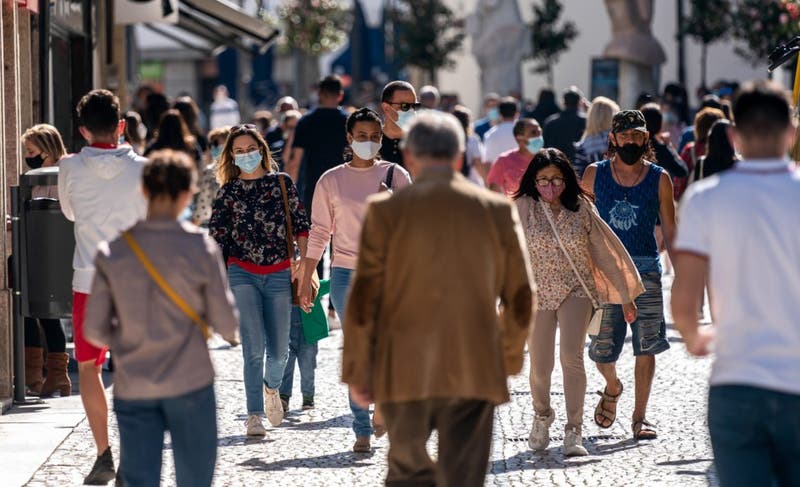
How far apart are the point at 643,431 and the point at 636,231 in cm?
103

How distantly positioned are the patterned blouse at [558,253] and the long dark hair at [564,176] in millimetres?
47

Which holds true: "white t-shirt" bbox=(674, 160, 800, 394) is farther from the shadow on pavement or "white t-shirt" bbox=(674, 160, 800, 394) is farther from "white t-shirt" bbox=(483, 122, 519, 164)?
"white t-shirt" bbox=(483, 122, 519, 164)

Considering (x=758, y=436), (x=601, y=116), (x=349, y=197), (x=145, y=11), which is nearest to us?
(x=758, y=436)

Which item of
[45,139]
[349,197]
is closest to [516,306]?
[349,197]

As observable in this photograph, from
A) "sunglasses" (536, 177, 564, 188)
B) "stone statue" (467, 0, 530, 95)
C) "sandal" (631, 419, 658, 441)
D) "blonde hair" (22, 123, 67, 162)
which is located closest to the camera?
"sunglasses" (536, 177, 564, 188)

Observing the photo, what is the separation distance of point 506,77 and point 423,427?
28.2 meters

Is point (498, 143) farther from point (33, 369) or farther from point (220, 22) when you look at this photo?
point (33, 369)

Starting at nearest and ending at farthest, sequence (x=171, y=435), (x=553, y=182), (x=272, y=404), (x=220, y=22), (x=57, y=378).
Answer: (x=171, y=435) < (x=553, y=182) < (x=272, y=404) < (x=57, y=378) < (x=220, y=22)

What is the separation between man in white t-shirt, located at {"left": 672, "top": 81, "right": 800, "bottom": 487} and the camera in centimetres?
497

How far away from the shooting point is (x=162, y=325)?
5844 mm

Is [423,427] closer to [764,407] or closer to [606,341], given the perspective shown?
[764,407]

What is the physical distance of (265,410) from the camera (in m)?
9.69

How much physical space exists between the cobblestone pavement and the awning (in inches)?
366

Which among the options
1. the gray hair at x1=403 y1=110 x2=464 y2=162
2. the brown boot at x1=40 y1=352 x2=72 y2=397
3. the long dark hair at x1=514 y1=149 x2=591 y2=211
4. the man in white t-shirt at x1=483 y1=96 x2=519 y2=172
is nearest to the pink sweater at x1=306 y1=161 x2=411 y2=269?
the long dark hair at x1=514 y1=149 x2=591 y2=211
